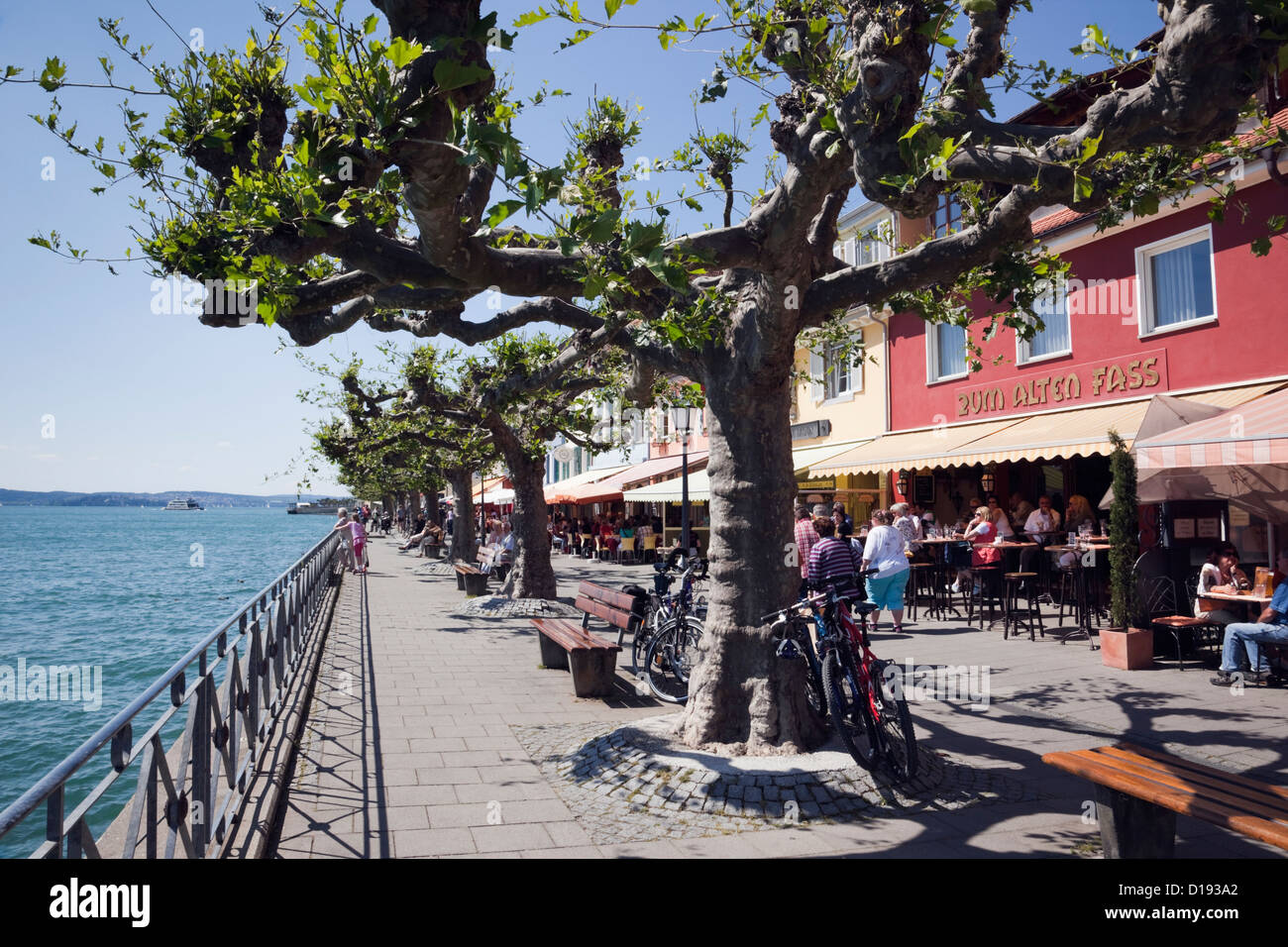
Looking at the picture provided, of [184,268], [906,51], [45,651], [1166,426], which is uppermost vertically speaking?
[906,51]

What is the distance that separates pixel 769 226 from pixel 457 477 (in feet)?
78.7

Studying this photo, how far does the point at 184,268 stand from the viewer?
6023 mm

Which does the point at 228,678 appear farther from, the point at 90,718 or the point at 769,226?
the point at 90,718

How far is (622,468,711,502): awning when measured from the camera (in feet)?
72.2

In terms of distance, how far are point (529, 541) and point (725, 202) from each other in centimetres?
1002

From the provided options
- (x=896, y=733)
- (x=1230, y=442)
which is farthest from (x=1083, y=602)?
(x=896, y=733)

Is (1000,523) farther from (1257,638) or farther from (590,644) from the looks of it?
(590,644)

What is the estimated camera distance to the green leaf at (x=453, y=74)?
3562 mm

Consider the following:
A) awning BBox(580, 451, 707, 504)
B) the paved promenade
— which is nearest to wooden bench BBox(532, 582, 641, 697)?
the paved promenade

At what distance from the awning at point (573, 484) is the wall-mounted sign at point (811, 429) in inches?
351

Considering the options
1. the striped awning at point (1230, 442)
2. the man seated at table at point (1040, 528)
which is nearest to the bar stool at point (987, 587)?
the man seated at table at point (1040, 528)

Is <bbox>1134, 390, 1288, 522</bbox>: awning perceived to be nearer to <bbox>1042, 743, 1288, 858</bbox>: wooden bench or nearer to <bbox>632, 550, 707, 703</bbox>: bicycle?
<bbox>632, 550, 707, 703</bbox>: bicycle
